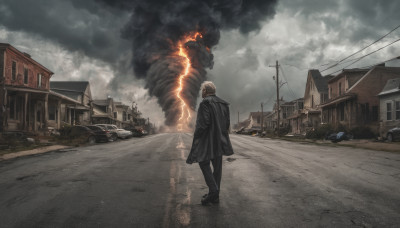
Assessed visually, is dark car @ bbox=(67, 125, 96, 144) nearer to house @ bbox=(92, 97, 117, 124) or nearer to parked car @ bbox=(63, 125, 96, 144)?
parked car @ bbox=(63, 125, 96, 144)

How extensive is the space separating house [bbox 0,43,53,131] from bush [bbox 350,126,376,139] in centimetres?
2534

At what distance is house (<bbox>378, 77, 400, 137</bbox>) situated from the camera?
2528cm

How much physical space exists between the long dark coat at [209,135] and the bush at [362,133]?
2523 cm

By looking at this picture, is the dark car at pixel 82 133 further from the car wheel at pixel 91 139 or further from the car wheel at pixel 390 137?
the car wheel at pixel 390 137

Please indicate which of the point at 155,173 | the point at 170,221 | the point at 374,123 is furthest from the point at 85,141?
the point at 374,123

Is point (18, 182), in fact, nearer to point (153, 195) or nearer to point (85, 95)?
point (153, 195)

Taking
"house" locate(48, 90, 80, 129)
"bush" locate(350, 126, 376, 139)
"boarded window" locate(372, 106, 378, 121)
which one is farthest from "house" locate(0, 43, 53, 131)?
"boarded window" locate(372, 106, 378, 121)

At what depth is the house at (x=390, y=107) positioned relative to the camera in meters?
25.3

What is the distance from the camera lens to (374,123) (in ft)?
95.9

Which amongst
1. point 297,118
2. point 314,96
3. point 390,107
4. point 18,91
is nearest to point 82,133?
point 18,91

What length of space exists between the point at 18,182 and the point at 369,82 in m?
31.7

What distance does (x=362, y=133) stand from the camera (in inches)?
1052

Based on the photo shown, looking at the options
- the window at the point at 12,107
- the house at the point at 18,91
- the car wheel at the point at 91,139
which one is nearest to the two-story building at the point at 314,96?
the car wheel at the point at 91,139

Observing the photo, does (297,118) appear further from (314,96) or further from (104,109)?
(104,109)
